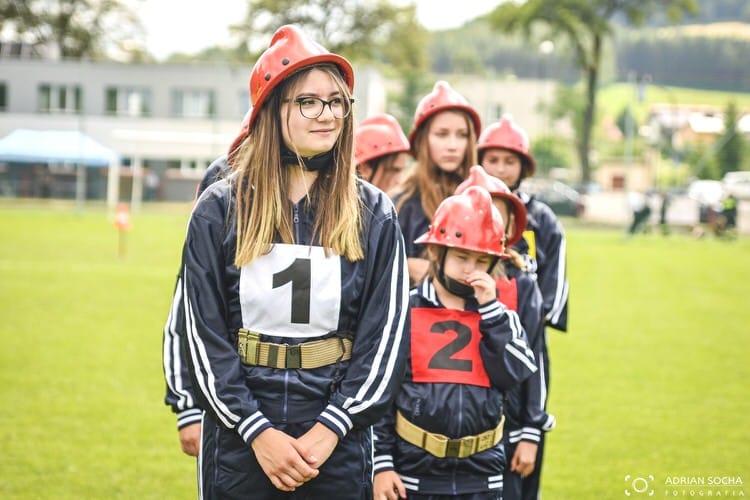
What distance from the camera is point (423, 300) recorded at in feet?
13.4

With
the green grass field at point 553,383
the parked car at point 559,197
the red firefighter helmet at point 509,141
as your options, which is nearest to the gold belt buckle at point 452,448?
the red firefighter helmet at point 509,141

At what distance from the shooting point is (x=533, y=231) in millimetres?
→ 5094

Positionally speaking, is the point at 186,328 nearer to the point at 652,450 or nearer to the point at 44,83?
the point at 652,450

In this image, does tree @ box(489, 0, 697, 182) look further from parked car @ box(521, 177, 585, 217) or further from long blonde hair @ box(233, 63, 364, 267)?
long blonde hair @ box(233, 63, 364, 267)

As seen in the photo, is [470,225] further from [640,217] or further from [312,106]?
[640,217]

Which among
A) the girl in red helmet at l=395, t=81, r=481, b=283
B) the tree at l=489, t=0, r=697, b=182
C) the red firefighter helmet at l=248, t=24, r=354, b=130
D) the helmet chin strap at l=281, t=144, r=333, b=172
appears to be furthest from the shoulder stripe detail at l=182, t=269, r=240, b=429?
the tree at l=489, t=0, r=697, b=182

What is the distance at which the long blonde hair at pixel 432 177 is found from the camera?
480 centimetres

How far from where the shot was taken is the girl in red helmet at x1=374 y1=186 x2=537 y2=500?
384 centimetres

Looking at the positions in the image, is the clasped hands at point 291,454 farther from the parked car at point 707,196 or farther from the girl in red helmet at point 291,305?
the parked car at point 707,196

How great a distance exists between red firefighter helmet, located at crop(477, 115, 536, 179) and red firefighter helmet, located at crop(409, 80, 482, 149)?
273 millimetres

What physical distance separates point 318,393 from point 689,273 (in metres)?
20.5

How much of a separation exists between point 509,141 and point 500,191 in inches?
35.2

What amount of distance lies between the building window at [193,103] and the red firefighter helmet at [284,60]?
4760cm

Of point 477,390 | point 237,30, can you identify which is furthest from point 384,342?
point 237,30
